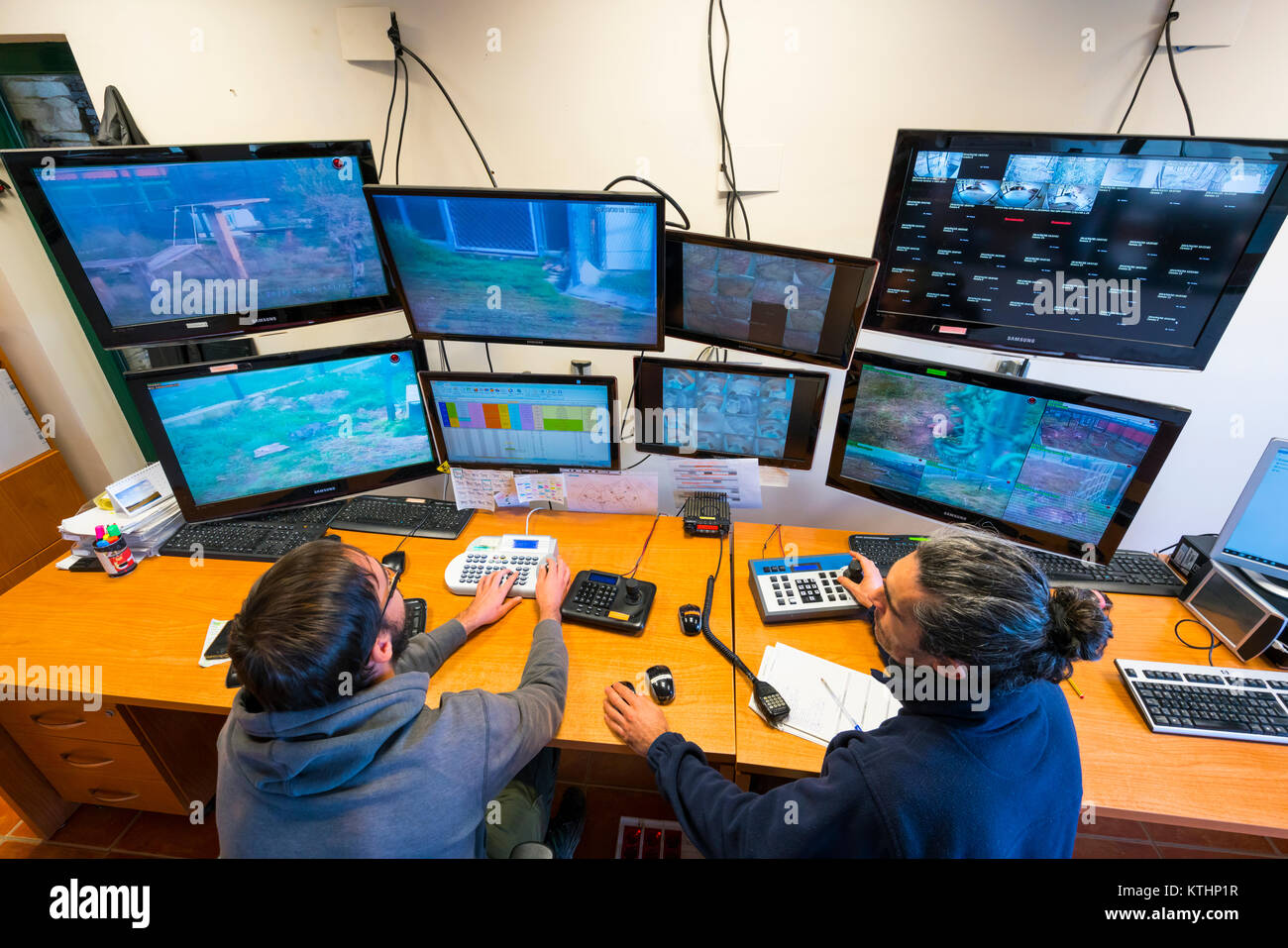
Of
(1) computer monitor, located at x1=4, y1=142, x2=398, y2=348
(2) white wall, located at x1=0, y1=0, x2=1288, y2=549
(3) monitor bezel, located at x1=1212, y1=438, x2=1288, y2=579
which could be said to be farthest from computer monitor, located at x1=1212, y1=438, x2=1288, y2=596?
(1) computer monitor, located at x1=4, y1=142, x2=398, y2=348

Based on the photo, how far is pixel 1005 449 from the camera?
4.65 feet

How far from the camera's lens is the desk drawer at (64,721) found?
4.91 ft

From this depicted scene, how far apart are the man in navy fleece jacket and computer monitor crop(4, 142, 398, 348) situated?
153 centimetres

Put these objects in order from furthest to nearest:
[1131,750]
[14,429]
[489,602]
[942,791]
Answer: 1. [14,429]
2. [489,602]
3. [1131,750]
4. [942,791]

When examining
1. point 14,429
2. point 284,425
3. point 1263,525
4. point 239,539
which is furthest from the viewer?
point 14,429

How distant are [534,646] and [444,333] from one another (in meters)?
0.89

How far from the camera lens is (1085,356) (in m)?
1.36

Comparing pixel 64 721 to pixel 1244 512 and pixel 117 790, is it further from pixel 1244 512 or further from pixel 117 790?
pixel 1244 512

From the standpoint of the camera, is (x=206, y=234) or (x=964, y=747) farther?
(x=206, y=234)

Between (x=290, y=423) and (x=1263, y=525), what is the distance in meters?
2.52

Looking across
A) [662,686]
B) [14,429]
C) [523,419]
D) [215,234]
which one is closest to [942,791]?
[662,686]

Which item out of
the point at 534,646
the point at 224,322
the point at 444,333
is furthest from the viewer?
the point at 444,333
